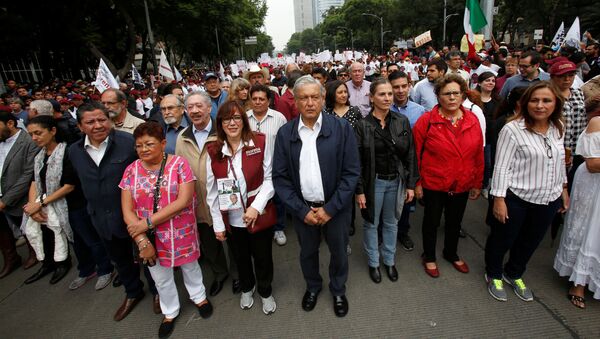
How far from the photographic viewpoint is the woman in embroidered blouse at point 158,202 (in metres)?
2.56

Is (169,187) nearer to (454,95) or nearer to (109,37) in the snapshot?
(454,95)

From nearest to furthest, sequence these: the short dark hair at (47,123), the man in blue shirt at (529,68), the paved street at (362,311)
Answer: the paved street at (362,311), the short dark hair at (47,123), the man in blue shirt at (529,68)

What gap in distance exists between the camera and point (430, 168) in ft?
10.3

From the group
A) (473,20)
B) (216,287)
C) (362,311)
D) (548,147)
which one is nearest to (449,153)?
(548,147)

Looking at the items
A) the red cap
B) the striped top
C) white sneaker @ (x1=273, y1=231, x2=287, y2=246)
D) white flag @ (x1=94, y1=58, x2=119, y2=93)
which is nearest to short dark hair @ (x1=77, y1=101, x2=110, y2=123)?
white sneaker @ (x1=273, y1=231, x2=287, y2=246)

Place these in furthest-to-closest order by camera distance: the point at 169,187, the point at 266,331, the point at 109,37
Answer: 1. the point at 109,37
2. the point at 266,331
3. the point at 169,187

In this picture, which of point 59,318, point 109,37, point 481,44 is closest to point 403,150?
point 59,318

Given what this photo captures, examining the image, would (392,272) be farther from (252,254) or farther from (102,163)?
(102,163)

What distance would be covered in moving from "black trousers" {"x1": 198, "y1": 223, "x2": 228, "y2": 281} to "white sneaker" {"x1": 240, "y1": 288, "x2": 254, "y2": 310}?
1.53ft

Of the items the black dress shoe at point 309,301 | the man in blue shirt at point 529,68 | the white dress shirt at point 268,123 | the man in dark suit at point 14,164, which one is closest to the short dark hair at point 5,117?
the man in dark suit at point 14,164

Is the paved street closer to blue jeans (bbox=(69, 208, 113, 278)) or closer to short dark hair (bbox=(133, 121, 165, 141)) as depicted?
blue jeans (bbox=(69, 208, 113, 278))

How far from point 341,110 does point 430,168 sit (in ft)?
3.89

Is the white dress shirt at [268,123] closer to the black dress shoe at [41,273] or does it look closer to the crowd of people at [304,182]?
the crowd of people at [304,182]

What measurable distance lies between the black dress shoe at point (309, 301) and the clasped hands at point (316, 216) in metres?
0.93
